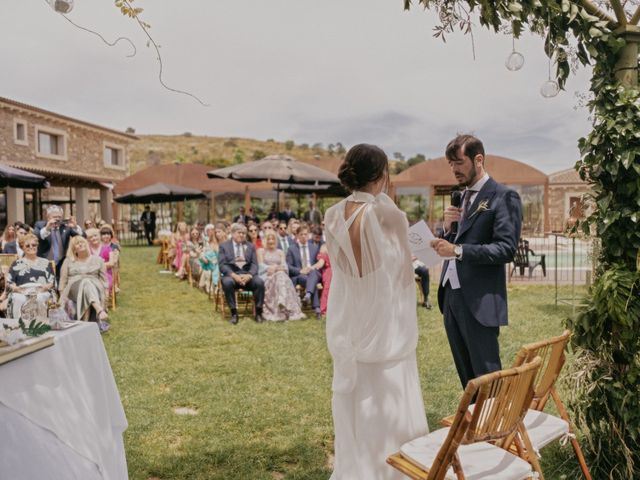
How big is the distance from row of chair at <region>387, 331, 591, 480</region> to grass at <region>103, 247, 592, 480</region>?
3.29 feet

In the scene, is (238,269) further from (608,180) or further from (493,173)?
(493,173)

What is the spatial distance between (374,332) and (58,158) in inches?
1245

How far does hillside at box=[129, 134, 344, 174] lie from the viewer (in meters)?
85.8

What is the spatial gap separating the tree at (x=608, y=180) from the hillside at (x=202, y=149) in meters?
82.1

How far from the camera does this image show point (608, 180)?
9.22 ft

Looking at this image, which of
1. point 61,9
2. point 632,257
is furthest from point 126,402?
point 632,257

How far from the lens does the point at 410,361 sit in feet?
8.80

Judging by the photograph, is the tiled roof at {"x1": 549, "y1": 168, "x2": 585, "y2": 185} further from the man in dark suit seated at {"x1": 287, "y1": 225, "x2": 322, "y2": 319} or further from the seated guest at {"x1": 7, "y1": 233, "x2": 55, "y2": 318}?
the seated guest at {"x1": 7, "y1": 233, "x2": 55, "y2": 318}

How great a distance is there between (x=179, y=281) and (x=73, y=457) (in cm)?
1042

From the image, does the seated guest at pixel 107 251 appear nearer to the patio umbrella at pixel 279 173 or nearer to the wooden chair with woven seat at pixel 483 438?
the patio umbrella at pixel 279 173

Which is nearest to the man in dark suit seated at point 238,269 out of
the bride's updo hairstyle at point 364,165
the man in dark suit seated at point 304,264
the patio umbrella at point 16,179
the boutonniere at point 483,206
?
the man in dark suit seated at point 304,264

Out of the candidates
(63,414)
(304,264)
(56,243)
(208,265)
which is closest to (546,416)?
(63,414)

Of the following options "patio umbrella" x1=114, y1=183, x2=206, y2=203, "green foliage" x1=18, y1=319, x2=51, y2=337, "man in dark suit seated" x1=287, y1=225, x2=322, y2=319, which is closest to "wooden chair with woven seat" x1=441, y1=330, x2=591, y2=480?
"green foliage" x1=18, y1=319, x2=51, y2=337

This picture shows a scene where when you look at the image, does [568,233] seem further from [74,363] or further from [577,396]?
[74,363]
